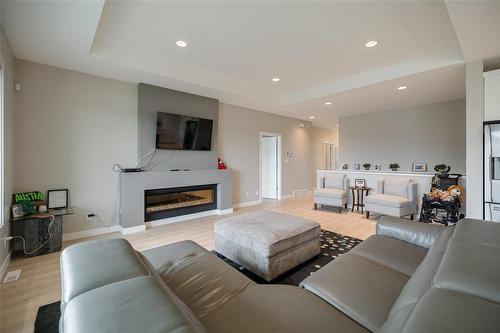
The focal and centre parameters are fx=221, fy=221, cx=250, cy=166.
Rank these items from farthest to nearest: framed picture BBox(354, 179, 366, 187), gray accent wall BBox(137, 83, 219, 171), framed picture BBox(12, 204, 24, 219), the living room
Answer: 1. framed picture BBox(354, 179, 366, 187)
2. gray accent wall BBox(137, 83, 219, 171)
3. framed picture BBox(12, 204, 24, 219)
4. the living room

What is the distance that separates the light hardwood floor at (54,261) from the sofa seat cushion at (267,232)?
776 mm

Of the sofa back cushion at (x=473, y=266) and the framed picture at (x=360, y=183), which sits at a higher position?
the framed picture at (x=360, y=183)

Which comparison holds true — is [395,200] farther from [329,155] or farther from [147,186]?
[329,155]

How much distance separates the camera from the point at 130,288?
77 centimetres

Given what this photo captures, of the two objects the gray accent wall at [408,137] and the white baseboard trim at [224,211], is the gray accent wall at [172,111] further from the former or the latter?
the gray accent wall at [408,137]

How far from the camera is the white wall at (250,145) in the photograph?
212 inches

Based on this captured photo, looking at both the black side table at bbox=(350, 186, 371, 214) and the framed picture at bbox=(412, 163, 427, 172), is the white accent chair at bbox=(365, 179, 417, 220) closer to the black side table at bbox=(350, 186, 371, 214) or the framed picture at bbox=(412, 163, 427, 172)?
the black side table at bbox=(350, 186, 371, 214)

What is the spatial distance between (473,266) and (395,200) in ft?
11.7

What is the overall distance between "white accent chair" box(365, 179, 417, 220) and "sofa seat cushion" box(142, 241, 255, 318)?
12.0ft

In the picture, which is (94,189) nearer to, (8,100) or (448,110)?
(8,100)

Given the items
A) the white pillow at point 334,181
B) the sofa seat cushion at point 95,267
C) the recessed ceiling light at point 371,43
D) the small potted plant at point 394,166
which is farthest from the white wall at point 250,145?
the sofa seat cushion at point 95,267

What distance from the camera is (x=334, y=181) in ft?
17.4

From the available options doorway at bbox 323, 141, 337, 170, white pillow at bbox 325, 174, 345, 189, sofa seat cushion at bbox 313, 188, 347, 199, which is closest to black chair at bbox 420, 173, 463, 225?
sofa seat cushion at bbox 313, 188, 347, 199

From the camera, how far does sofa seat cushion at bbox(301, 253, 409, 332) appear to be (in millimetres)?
1120
